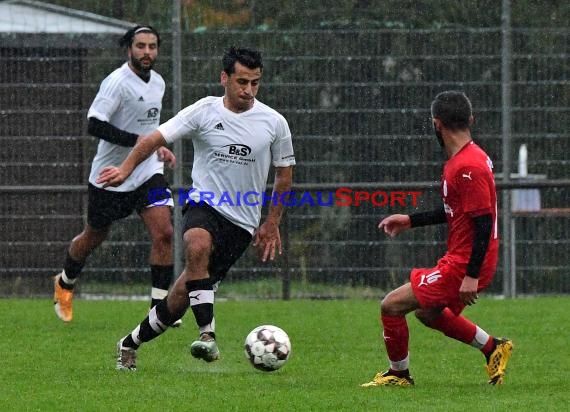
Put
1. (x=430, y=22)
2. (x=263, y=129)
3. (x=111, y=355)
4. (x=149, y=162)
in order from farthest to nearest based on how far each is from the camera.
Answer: (x=430, y=22) < (x=149, y=162) < (x=111, y=355) < (x=263, y=129)

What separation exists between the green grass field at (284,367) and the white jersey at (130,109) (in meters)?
1.21

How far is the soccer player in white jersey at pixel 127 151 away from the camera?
1109 cm

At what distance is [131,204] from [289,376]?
332cm

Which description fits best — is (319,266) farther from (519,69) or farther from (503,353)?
(503,353)

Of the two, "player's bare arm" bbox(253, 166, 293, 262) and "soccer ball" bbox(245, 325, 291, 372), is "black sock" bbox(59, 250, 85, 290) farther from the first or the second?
"soccer ball" bbox(245, 325, 291, 372)

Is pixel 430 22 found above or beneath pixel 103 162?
above

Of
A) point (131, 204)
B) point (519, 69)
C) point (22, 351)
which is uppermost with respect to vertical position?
point (519, 69)

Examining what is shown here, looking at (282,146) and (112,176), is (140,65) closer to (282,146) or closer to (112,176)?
(282,146)

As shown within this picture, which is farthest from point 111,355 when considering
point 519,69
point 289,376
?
point 519,69

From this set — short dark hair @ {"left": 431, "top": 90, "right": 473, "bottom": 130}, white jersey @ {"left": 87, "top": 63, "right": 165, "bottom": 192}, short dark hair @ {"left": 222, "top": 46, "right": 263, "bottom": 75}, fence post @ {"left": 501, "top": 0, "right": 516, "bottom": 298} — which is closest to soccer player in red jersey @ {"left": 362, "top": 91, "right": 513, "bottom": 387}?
short dark hair @ {"left": 431, "top": 90, "right": 473, "bottom": 130}

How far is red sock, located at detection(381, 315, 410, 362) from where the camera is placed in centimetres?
789

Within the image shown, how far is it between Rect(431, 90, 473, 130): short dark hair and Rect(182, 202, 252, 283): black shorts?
161 cm

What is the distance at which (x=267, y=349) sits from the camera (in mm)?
8289

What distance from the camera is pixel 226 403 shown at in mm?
7121
